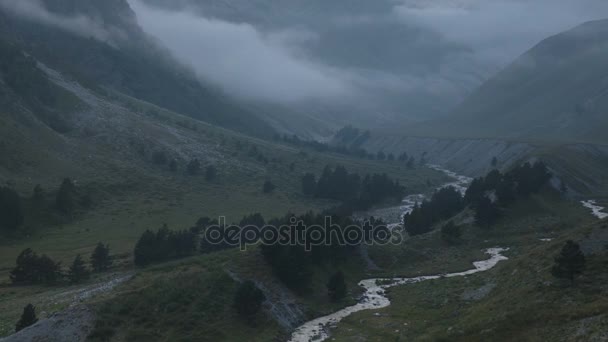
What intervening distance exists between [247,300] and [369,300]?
2007 centimetres

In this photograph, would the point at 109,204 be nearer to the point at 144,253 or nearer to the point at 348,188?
the point at 144,253

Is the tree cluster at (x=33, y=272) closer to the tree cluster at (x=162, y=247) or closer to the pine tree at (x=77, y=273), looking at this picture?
the pine tree at (x=77, y=273)

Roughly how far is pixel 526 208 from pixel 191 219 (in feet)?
270

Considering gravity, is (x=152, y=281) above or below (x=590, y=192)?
below

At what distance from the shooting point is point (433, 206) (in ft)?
447

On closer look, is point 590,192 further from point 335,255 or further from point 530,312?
point 530,312

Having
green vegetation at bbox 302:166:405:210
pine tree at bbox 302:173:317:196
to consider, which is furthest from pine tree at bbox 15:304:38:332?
pine tree at bbox 302:173:317:196

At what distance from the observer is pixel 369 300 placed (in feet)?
236

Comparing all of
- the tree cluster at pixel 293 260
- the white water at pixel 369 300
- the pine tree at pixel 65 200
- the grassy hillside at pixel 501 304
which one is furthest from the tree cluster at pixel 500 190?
the pine tree at pixel 65 200

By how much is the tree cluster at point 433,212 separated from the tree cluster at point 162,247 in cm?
4955

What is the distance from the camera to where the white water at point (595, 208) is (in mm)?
113312

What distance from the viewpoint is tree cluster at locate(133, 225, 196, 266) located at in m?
88.4

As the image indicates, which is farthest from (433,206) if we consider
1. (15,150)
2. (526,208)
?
(15,150)

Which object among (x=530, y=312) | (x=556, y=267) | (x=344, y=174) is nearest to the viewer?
(x=530, y=312)
